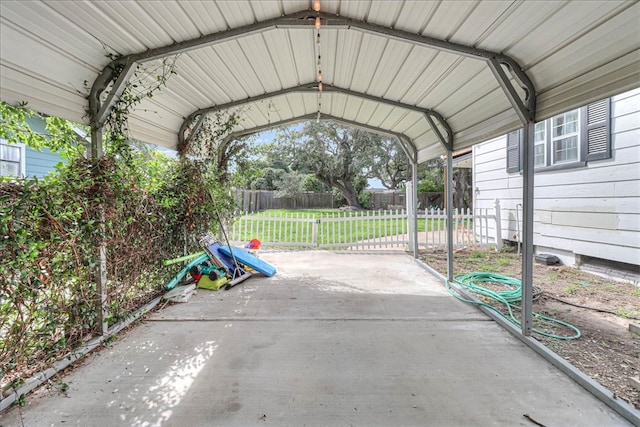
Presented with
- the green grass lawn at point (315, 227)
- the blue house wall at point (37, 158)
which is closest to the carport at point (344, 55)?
the green grass lawn at point (315, 227)

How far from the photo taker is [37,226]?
1.83 meters

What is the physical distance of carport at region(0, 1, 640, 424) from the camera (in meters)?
1.87

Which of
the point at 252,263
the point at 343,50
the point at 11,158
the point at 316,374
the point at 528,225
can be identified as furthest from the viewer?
the point at 11,158

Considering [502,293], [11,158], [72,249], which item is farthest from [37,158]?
[502,293]

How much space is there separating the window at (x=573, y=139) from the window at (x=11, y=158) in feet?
28.2

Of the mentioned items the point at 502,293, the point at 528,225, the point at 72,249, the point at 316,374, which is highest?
the point at 528,225

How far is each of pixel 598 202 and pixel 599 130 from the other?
106cm

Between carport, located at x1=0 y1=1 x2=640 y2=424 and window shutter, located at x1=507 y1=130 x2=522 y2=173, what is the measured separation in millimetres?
2592

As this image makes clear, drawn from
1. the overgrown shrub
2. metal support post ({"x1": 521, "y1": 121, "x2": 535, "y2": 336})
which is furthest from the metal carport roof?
the overgrown shrub

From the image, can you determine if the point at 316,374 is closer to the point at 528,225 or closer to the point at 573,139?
the point at 528,225

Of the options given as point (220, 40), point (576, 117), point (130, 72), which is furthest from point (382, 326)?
point (576, 117)

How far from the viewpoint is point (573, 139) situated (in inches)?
183

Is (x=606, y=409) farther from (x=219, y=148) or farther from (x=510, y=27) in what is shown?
(x=219, y=148)

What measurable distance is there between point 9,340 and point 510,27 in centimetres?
398
